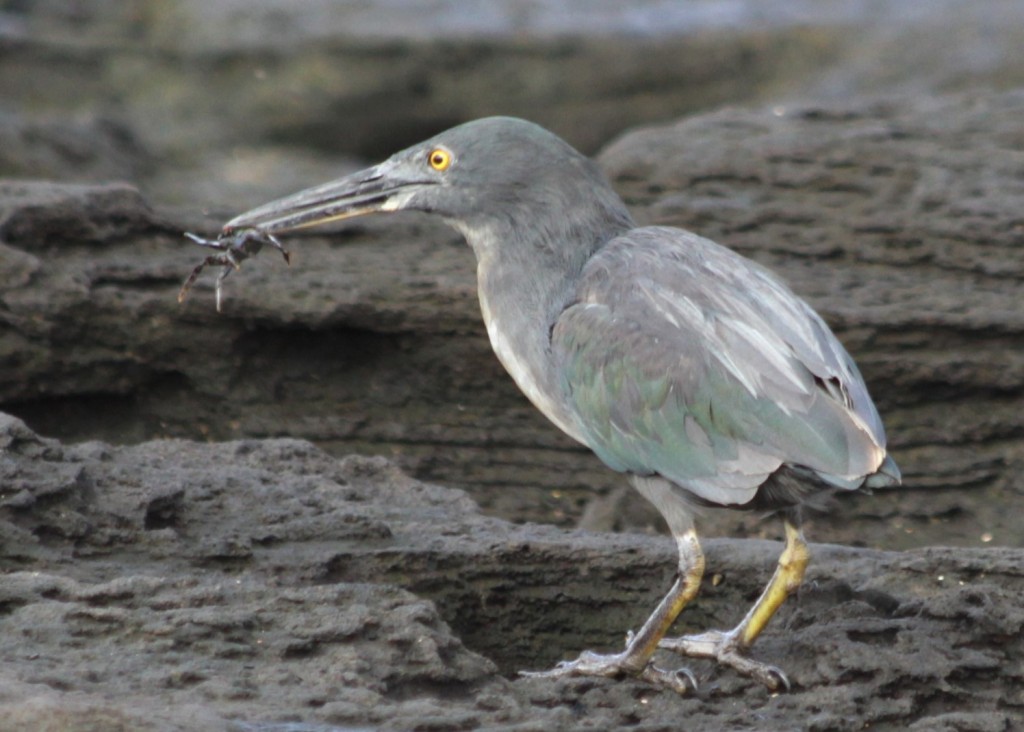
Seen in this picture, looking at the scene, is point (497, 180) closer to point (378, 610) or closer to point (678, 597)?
point (678, 597)

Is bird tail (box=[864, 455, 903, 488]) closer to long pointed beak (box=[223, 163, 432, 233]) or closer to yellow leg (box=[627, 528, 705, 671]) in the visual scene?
yellow leg (box=[627, 528, 705, 671])

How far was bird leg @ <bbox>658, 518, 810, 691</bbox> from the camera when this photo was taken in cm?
468

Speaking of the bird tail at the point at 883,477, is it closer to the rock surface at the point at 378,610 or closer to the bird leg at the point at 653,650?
the rock surface at the point at 378,610

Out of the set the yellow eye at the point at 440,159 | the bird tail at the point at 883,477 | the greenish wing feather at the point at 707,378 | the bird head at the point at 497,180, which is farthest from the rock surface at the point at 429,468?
the yellow eye at the point at 440,159

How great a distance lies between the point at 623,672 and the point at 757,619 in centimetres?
42

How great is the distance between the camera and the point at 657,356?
4.79 metres

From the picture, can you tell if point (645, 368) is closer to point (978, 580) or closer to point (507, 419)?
point (978, 580)

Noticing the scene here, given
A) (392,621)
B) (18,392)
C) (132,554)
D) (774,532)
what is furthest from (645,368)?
(18,392)

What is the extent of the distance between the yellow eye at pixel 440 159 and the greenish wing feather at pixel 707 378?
626 mm

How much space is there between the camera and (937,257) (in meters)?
7.25

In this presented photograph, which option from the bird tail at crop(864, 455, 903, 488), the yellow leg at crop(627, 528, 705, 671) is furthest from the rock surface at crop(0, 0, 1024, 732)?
the bird tail at crop(864, 455, 903, 488)

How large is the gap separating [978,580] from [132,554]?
245 centimetres

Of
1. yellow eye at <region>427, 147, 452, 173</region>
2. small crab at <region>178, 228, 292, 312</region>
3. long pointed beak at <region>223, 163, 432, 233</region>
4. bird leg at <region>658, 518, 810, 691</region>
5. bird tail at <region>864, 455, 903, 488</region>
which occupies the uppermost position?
yellow eye at <region>427, 147, 452, 173</region>

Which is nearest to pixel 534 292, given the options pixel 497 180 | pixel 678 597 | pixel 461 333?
pixel 497 180
